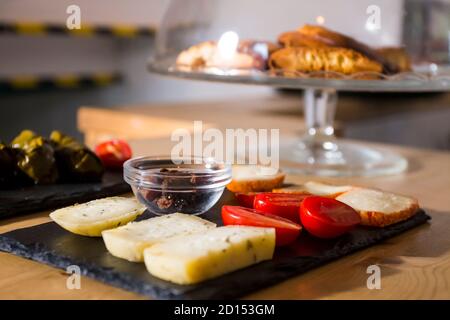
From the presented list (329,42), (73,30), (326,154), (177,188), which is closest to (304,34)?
(329,42)

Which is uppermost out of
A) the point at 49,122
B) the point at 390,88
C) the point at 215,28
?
the point at 215,28

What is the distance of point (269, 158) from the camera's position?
142cm

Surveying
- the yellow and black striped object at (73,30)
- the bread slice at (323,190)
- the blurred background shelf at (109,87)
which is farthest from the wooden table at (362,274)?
the yellow and black striped object at (73,30)

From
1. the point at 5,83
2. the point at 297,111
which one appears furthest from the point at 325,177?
the point at 5,83

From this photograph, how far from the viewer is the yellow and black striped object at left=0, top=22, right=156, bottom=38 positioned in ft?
9.26

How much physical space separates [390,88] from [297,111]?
4.82 feet

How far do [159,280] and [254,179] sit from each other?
16.3 inches

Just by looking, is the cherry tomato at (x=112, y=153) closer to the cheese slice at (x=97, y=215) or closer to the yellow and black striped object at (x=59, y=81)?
the cheese slice at (x=97, y=215)

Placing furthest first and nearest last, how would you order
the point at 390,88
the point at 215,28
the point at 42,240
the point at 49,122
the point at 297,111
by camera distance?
the point at 49,122, the point at 297,111, the point at 215,28, the point at 390,88, the point at 42,240

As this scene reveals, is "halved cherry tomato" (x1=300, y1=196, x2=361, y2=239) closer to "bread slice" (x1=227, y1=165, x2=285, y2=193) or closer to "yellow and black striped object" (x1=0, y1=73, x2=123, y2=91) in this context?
"bread slice" (x1=227, y1=165, x2=285, y2=193)

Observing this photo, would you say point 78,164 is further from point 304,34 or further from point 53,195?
point 304,34

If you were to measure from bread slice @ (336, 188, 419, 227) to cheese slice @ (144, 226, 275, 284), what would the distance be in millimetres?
193

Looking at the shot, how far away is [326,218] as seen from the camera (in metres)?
0.77

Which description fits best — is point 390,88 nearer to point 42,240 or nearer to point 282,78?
point 282,78
